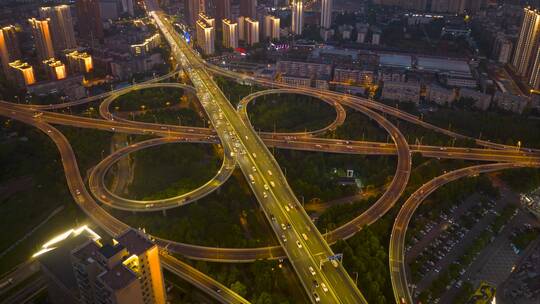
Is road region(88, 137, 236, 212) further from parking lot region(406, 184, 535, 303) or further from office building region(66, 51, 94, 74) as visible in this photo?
office building region(66, 51, 94, 74)

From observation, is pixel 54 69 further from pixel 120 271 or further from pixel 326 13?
pixel 326 13

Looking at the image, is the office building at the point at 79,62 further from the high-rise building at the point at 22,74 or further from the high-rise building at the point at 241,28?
the high-rise building at the point at 241,28

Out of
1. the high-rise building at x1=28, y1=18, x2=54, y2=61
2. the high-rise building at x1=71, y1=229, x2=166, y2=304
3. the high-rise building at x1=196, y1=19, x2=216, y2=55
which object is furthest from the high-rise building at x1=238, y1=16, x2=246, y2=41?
the high-rise building at x1=71, y1=229, x2=166, y2=304

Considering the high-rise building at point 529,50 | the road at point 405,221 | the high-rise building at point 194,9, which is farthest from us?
the high-rise building at point 194,9

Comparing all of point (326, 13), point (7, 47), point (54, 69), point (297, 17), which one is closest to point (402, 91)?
point (297, 17)

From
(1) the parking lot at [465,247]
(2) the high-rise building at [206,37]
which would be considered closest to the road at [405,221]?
(1) the parking lot at [465,247]

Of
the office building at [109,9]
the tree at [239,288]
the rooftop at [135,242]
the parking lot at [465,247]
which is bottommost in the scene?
the parking lot at [465,247]

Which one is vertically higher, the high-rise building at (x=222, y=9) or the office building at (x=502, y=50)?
the high-rise building at (x=222, y=9)
